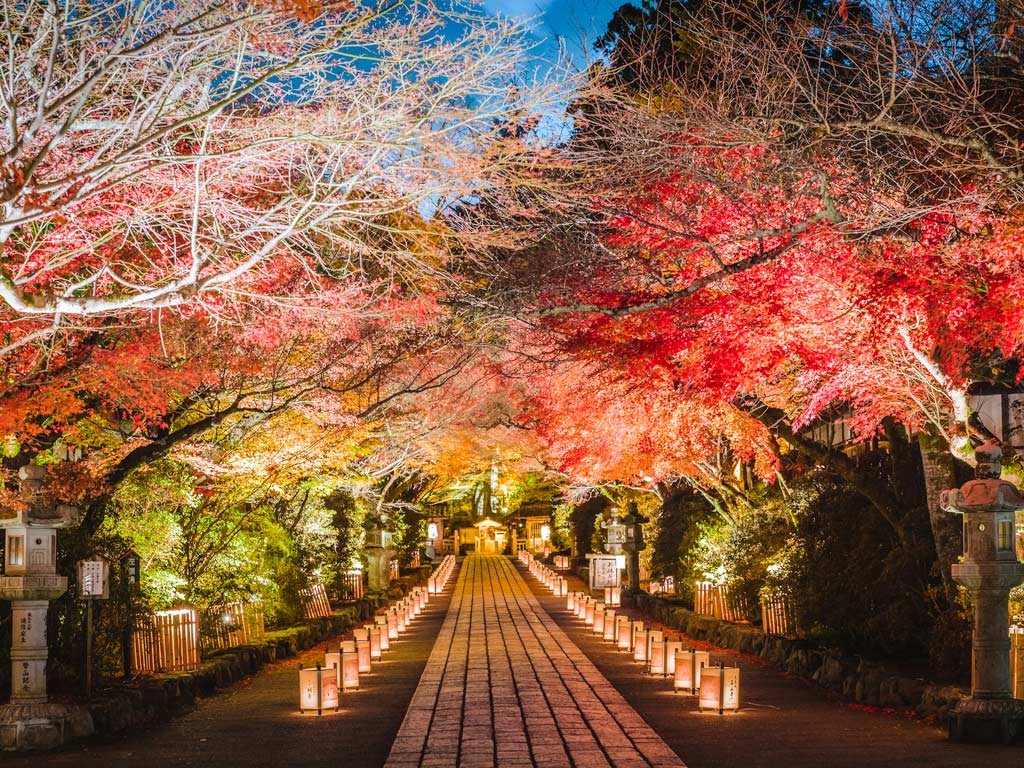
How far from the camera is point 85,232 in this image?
32.8ft

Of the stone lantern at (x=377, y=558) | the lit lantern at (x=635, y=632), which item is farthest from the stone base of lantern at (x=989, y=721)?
the stone lantern at (x=377, y=558)

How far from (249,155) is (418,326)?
24.7 feet

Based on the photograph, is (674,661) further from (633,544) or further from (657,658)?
(633,544)

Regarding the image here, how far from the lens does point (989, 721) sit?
382 inches

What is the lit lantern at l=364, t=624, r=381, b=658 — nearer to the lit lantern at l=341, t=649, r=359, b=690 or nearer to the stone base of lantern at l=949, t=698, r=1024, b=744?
the lit lantern at l=341, t=649, r=359, b=690

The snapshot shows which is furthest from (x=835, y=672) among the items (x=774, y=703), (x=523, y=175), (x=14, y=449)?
(x=14, y=449)

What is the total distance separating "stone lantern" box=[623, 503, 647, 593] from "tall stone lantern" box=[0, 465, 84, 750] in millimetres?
21159

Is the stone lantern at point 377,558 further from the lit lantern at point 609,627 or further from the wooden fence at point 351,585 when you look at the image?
the lit lantern at point 609,627

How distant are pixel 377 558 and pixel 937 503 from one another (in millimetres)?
23932

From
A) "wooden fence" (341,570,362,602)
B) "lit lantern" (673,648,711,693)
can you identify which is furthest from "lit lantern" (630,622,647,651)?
"wooden fence" (341,570,362,602)

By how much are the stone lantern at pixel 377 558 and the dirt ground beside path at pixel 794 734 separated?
67.4 ft

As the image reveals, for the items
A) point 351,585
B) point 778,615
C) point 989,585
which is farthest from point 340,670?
point 351,585

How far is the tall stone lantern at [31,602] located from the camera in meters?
10.2

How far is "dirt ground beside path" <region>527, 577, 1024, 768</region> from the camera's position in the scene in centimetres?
902
